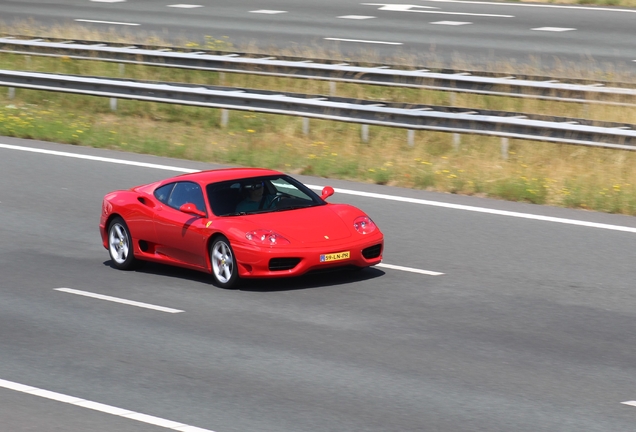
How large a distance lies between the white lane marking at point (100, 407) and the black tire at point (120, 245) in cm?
420

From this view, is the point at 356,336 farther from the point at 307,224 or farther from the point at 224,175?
the point at 224,175

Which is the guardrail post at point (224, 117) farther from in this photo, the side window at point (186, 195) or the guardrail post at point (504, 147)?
the side window at point (186, 195)

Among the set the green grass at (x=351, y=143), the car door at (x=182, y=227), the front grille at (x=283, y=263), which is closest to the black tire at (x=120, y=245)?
the car door at (x=182, y=227)

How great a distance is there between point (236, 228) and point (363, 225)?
52.1 inches

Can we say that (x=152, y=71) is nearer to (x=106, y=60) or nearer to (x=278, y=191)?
(x=106, y=60)

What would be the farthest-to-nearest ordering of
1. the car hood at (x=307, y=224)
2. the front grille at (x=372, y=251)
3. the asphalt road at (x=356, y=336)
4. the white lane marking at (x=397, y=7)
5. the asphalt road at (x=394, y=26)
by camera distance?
the white lane marking at (x=397, y=7)
the asphalt road at (x=394, y=26)
the front grille at (x=372, y=251)
the car hood at (x=307, y=224)
the asphalt road at (x=356, y=336)

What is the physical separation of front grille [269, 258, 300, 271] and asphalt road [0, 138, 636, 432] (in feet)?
0.93

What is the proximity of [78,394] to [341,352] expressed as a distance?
214 cm

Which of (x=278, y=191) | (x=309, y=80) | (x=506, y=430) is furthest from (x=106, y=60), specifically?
(x=506, y=430)

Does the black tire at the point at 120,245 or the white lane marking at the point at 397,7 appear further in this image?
the white lane marking at the point at 397,7

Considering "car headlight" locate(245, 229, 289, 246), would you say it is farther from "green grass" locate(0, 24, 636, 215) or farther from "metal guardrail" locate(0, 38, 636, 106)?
"metal guardrail" locate(0, 38, 636, 106)

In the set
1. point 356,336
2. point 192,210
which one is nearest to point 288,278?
point 192,210

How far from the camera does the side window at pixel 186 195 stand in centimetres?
1248

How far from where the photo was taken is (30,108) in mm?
24453
